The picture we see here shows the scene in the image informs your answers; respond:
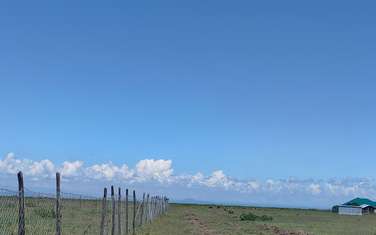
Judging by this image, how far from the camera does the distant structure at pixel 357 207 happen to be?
135500 mm

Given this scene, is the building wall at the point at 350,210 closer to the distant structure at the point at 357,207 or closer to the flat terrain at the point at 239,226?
the distant structure at the point at 357,207

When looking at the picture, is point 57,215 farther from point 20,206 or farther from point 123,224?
point 123,224

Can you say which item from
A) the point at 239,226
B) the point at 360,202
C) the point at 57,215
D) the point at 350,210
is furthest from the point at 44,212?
the point at 360,202

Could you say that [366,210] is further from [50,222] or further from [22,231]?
[22,231]

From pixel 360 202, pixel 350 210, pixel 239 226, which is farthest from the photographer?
pixel 360 202

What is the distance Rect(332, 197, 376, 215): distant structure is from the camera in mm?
135500

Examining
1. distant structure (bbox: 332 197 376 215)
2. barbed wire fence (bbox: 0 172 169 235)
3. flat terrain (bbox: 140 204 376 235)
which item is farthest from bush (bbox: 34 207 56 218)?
distant structure (bbox: 332 197 376 215)

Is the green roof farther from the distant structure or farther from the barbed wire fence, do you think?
the barbed wire fence

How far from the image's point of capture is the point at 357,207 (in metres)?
138

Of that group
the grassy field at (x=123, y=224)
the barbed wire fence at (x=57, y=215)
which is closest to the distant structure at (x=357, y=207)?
the grassy field at (x=123, y=224)

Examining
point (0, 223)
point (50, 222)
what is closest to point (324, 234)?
point (50, 222)

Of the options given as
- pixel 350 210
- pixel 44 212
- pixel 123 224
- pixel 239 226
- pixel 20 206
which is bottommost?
pixel 350 210

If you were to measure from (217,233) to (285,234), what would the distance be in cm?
398

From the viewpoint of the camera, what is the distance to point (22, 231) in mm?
11477
